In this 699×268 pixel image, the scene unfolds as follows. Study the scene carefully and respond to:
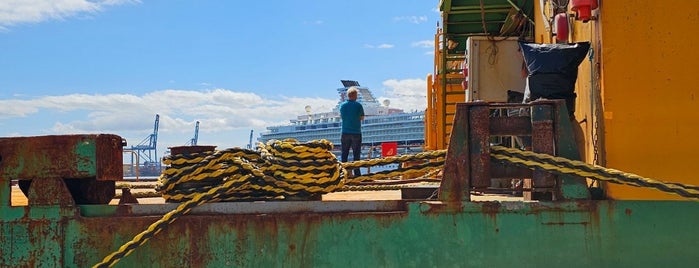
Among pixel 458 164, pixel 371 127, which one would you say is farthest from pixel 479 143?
pixel 371 127

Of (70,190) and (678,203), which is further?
(70,190)

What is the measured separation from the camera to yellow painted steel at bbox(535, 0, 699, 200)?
119 inches

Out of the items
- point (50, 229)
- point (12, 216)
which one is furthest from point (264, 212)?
point (12, 216)

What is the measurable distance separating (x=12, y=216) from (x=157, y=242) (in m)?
0.76

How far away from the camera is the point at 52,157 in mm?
3156

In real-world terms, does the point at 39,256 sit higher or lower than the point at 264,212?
lower

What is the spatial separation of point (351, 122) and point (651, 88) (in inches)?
261

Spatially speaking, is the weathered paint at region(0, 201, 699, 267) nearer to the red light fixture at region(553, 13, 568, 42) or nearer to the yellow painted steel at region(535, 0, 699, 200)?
the yellow painted steel at region(535, 0, 699, 200)

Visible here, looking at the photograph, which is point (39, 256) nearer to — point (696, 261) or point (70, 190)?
point (70, 190)

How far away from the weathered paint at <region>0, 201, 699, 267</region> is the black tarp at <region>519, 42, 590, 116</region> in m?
0.65

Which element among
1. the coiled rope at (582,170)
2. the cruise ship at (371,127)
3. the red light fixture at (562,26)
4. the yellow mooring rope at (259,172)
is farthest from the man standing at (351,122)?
the cruise ship at (371,127)

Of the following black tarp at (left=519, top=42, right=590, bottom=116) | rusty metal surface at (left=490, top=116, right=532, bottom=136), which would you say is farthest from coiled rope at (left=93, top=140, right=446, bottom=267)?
black tarp at (left=519, top=42, right=590, bottom=116)

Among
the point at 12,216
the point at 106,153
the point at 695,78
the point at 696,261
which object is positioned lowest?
the point at 696,261

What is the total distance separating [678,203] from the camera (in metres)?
3.00
